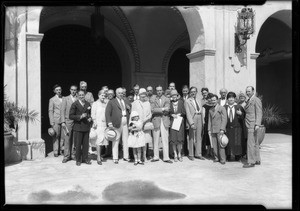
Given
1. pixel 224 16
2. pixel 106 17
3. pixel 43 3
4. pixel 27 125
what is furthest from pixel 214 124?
pixel 106 17

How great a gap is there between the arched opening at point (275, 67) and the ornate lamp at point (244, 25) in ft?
12.4

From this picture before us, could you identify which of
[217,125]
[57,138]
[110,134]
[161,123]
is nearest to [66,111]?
[57,138]

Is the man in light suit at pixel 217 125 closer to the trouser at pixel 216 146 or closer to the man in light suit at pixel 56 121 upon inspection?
the trouser at pixel 216 146

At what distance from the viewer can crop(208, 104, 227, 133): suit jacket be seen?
6.56 metres

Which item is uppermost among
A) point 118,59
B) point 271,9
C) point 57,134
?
point 271,9

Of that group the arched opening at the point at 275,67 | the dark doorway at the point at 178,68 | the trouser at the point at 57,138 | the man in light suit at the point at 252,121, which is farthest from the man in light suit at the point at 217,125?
the dark doorway at the point at 178,68

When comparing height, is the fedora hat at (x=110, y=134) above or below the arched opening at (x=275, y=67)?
below

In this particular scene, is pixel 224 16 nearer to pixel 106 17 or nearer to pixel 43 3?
pixel 106 17

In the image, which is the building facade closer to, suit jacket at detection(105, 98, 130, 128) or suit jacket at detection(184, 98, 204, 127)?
suit jacket at detection(184, 98, 204, 127)

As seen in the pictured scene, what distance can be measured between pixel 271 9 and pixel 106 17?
17.8 feet

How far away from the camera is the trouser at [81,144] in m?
6.34

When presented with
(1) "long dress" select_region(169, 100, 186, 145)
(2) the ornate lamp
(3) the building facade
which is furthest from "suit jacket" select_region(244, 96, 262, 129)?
(2) the ornate lamp

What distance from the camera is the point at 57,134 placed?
23.3ft

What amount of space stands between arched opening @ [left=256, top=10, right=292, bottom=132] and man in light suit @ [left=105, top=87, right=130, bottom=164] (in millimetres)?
7118
